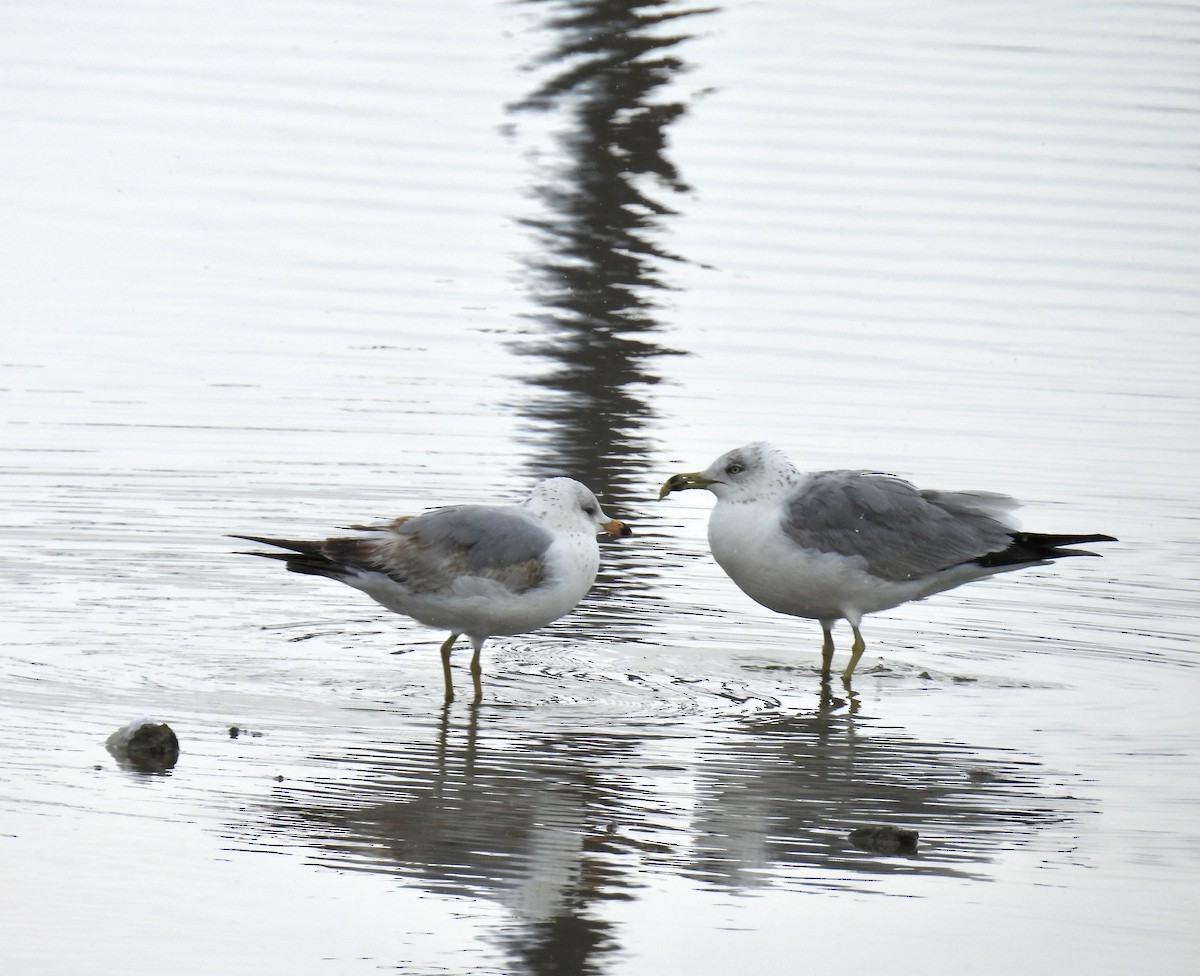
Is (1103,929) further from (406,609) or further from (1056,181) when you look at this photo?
(1056,181)

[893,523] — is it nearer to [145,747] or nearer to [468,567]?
[468,567]

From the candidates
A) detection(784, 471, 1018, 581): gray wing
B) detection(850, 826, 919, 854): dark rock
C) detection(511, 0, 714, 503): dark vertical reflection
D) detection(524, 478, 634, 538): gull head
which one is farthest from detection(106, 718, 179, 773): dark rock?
detection(511, 0, 714, 503): dark vertical reflection

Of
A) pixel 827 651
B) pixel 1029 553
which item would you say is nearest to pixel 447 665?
pixel 827 651

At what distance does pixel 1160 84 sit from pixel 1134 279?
6.69 metres

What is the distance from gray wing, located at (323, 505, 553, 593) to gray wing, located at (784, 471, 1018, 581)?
125 cm

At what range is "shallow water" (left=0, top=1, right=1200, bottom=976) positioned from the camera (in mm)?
6578

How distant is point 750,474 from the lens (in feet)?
31.5

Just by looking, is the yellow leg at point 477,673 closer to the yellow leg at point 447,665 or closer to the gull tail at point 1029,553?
the yellow leg at point 447,665

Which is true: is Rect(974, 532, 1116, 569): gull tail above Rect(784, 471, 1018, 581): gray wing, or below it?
below

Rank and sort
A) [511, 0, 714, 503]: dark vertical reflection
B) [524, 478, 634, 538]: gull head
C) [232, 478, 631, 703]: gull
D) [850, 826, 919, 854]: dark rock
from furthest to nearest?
1. [511, 0, 714, 503]: dark vertical reflection
2. [524, 478, 634, 538]: gull head
3. [232, 478, 631, 703]: gull
4. [850, 826, 919, 854]: dark rock

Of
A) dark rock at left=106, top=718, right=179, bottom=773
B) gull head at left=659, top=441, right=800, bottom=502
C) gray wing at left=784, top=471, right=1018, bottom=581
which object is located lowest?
dark rock at left=106, top=718, right=179, bottom=773

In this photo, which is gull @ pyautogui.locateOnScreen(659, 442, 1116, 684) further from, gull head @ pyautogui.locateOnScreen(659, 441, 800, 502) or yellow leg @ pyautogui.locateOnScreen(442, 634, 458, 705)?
yellow leg @ pyautogui.locateOnScreen(442, 634, 458, 705)

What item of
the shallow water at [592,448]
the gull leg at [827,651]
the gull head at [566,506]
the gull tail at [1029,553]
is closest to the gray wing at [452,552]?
the gull head at [566,506]

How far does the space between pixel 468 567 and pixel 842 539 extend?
170 cm
